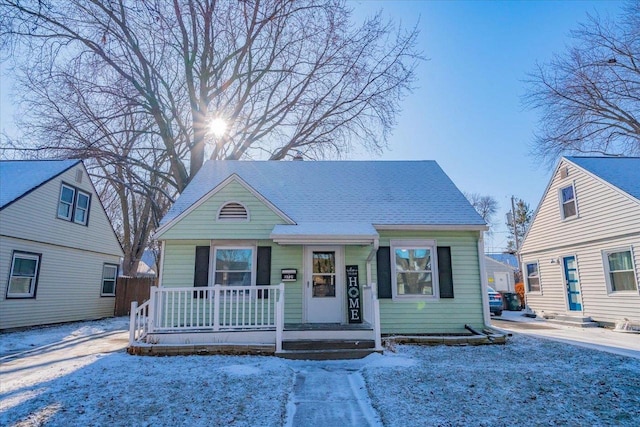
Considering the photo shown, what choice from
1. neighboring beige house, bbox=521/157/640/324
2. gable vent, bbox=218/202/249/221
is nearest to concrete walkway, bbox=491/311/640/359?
neighboring beige house, bbox=521/157/640/324

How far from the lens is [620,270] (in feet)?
35.9

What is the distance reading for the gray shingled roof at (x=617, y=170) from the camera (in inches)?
430

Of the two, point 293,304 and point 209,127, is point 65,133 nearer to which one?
point 209,127

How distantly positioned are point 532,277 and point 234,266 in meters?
13.0

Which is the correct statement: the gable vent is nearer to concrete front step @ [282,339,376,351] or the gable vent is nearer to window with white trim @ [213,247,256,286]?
window with white trim @ [213,247,256,286]

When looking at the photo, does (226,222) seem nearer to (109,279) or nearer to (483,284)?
(483,284)

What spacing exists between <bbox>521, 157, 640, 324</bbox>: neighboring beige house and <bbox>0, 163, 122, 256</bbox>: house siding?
58.7 feet

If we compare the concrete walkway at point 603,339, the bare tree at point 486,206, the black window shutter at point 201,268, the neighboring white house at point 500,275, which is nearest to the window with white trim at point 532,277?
the concrete walkway at point 603,339

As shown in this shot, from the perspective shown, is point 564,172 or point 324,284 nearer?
point 324,284

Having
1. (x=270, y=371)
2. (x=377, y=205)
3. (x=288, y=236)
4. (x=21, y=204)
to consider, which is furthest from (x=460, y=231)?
(x=21, y=204)

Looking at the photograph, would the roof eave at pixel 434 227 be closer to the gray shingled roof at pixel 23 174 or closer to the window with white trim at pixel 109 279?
the gray shingled roof at pixel 23 174

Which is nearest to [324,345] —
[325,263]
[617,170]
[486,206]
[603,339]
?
[325,263]

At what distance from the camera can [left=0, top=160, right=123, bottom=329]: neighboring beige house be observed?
36.1 ft

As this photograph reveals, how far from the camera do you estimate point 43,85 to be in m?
13.7
